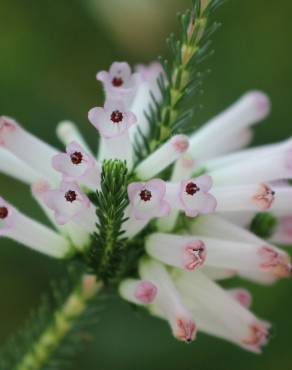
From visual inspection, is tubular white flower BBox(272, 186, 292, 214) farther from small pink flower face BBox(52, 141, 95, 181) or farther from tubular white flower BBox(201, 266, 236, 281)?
small pink flower face BBox(52, 141, 95, 181)

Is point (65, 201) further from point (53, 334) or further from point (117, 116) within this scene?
point (53, 334)

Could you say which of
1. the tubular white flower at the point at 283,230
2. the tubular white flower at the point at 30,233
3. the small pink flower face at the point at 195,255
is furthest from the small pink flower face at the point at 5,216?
the tubular white flower at the point at 283,230

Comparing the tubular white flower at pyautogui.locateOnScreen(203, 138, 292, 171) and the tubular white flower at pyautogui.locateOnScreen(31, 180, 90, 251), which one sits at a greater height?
the tubular white flower at pyautogui.locateOnScreen(203, 138, 292, 171)

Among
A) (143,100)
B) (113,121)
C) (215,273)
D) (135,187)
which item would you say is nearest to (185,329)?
(215,273)

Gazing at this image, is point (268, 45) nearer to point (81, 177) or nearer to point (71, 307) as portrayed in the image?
point (71, 307)

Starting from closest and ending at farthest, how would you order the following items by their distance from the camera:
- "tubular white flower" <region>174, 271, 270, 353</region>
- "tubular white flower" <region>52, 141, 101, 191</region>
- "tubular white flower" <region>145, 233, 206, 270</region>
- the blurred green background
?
"tubular white flower" <region>52, 141, 101, 191</region>
"tubular white flower" <region>145, 233, 206, 270</region>
"tubular white flower" <region>174, 271, 270, 353</region>
the blurred green background

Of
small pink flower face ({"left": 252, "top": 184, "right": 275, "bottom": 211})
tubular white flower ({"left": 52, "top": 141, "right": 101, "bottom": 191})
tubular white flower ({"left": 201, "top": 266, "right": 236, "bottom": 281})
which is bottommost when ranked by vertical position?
tubular white flower ({"left": 201, "top": 266, "right": 236, "bottom": 281})

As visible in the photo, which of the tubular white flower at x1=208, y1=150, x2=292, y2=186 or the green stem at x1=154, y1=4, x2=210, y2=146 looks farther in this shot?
the tubular white flower at x1=208, y1=150, x2=292, y2=186

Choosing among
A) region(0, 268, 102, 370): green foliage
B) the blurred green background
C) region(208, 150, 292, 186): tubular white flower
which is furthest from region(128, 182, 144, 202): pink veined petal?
the blurred green background
